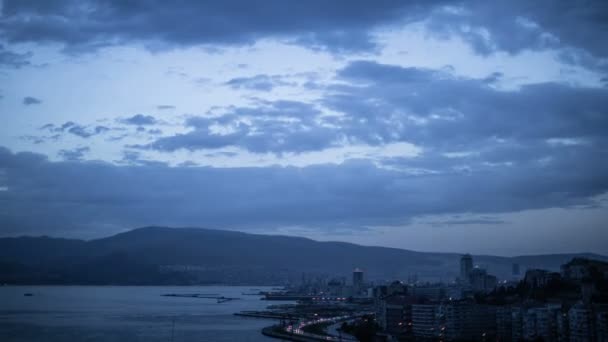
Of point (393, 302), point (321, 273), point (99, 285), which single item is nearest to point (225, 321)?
point (393, 302)

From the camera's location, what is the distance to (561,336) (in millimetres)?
10703

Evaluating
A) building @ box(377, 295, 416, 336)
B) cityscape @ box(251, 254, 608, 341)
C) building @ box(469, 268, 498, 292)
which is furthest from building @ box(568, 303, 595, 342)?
building @ box(469, 268, 498, 292)

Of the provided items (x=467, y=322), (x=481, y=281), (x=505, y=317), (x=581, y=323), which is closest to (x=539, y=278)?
(x=505, y=317)

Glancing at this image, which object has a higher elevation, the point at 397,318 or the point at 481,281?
the point at 481,281

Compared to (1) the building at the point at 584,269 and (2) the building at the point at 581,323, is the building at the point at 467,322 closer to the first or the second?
(2) the building at the point at 581,323

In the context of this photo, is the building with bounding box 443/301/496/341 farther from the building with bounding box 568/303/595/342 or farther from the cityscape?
the building with bounding box 568/303/595/342

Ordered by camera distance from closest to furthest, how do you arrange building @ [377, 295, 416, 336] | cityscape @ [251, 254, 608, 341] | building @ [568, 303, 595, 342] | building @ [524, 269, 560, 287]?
1. building @ [568, 303, 595, 342]
2. cityscape @ [251, 254, 608, 341]
3. building @ [377, 295, 416, 336]
4. building @ [524, 269, 560, 287]

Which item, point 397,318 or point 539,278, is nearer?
point 397,318

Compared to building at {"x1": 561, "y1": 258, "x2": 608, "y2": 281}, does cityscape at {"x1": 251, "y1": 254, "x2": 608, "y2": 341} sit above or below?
below

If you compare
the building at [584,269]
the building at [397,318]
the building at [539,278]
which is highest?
the building at [584,269]

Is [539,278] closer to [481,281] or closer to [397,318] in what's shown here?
[397,318]

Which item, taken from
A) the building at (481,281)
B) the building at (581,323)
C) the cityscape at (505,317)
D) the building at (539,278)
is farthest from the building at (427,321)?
the building at (481,281)

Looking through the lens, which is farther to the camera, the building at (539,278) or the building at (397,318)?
the building at (539,278)

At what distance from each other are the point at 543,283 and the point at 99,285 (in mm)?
46940
